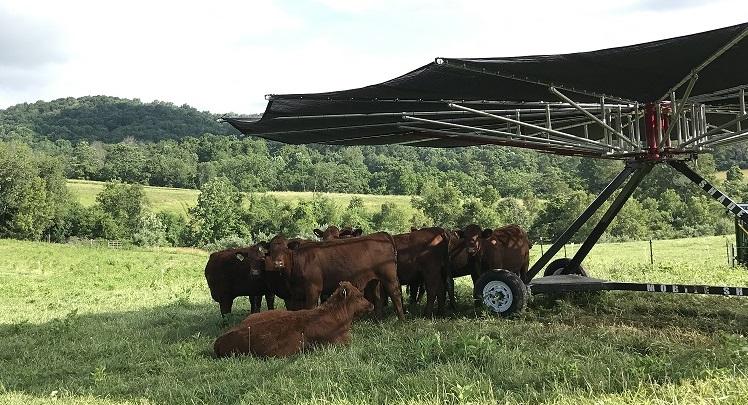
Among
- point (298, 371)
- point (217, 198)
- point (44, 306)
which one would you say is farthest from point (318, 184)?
point (298, 371)

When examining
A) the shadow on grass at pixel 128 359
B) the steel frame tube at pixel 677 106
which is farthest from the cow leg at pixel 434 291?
the steel frame tube at pixel 677 106

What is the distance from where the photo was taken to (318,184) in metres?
111

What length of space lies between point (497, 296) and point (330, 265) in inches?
89.7

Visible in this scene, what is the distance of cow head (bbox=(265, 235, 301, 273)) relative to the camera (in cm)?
830

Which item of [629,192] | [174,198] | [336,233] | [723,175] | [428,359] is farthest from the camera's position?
[174,198]

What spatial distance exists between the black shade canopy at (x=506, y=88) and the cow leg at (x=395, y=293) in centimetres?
232

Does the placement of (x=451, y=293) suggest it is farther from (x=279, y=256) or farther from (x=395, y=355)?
(x=395, y=355)

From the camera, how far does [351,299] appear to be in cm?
750

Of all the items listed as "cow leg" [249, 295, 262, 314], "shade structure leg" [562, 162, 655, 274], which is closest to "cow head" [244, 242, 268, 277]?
"cow leg" [249, 295, 262, 314]

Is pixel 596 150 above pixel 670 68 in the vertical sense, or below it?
below

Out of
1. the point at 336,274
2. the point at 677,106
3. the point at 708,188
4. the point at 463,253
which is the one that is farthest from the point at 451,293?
the point at 677,106

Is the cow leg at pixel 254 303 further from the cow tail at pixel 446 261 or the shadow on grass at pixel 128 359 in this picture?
the cow tail at pixel 446 261

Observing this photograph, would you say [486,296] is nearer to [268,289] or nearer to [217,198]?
[268,289]

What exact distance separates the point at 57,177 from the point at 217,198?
18.3m
